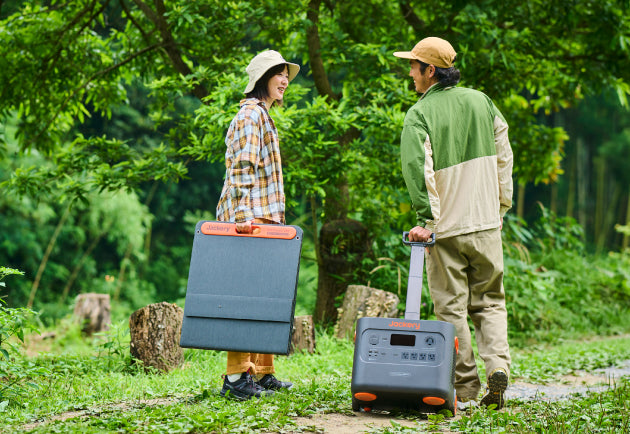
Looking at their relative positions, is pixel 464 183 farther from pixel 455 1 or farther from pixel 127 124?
pixel 127 124

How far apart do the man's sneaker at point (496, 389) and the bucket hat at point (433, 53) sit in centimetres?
159

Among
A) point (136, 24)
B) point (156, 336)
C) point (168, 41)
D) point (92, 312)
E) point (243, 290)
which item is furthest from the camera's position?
point (92, 312)

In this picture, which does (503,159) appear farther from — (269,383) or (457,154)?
(269,383)

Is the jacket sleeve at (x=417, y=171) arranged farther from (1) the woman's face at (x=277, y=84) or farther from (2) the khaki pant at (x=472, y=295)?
(1) the woman's face at (x=277, y=84)

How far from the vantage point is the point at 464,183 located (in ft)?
11.3

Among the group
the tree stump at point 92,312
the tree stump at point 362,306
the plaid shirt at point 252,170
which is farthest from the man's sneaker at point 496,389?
the tree stump at point 92,312

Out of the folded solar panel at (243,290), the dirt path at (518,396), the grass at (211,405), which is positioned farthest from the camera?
the folded solar panel at (243,290)

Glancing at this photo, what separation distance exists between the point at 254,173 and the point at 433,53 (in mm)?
1109

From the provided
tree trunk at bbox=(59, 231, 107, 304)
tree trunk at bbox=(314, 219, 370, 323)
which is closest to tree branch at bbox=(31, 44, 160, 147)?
tree trunk at bbox=(314, 219, 370, 323)

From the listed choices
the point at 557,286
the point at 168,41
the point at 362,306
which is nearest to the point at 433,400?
the point at 362,306

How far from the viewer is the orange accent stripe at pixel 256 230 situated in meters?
3.16

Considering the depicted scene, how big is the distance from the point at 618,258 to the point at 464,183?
28.9 feet

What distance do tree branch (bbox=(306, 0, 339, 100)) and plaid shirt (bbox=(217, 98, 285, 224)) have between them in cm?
265

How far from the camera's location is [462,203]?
343 cm
